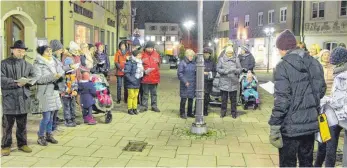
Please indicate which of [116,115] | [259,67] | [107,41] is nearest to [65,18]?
[116,115]

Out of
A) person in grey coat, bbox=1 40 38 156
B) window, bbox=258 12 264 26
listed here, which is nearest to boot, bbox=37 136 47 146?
person in grey coat, bbox=1 40 38 156

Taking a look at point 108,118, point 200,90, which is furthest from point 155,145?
point 108,118

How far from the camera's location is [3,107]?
5.80 meters

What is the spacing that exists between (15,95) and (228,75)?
5.06 m

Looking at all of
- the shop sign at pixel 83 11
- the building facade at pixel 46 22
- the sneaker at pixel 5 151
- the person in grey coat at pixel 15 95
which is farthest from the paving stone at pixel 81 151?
the shop sign at pixel 83 11

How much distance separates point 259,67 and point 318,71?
31.9 m

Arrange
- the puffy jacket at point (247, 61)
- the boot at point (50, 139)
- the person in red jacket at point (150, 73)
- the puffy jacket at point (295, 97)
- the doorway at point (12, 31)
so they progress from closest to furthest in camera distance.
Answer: the puffy jacket at point (295, 97), the boot at point (50, 139), the person in red jacket at point (150, 73), the puffy jacket at point (247, 61), the doorway at point (12, 31)

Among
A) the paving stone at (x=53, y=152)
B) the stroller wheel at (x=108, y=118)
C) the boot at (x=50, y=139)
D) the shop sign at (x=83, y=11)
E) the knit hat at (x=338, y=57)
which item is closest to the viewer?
the knit hat at (x=338, y=57)

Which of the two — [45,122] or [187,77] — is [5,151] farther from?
[187,77]

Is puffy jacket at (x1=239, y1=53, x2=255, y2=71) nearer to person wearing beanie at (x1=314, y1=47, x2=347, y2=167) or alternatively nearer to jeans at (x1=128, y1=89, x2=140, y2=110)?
jeans at (x1=128, y1=89, x2=140, y2=110)

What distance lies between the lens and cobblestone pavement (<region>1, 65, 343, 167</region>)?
5.62 metres

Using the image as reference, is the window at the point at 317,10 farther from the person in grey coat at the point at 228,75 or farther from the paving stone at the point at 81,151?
the paving stone at the point at 81,151

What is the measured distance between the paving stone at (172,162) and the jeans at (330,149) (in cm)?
189

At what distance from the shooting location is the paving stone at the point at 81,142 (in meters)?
6.51
